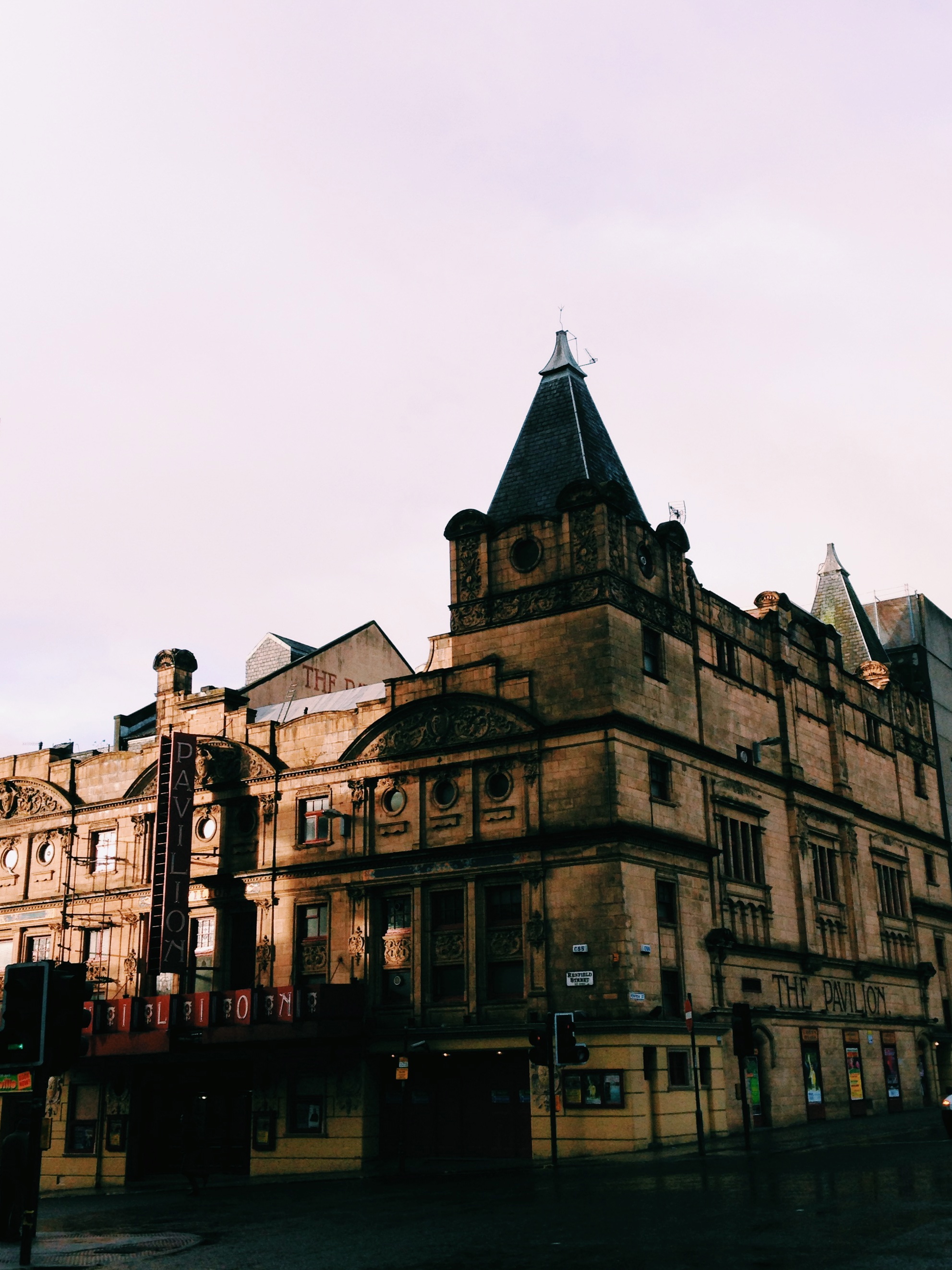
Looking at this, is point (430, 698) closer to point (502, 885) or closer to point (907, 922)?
point (502, 885)

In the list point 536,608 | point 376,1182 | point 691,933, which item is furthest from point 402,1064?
point 536,608

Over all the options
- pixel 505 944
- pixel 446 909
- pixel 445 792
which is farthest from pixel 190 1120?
pixel 445 792

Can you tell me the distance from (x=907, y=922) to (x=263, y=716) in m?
30.2

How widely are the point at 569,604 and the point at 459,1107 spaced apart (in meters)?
16.0

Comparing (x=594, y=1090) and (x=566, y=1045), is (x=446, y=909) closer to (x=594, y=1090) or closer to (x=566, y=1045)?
(x=594, y=1090)

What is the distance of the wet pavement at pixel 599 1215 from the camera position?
15.9 meters

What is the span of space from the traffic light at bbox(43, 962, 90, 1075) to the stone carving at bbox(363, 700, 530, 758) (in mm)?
22678

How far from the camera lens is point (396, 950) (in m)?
40.9

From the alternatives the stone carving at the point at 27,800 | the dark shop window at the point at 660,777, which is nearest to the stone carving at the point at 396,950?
the dark shop window at the point at 660,777

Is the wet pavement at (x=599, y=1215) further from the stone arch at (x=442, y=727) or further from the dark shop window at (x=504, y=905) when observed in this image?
the stone arch at (x=442, y=727)

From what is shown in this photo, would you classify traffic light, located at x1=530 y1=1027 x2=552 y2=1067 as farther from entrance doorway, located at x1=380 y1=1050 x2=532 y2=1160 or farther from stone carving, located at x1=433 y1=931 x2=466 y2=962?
stone carving, located at x1=433 y1=931 x2=466 y2=962

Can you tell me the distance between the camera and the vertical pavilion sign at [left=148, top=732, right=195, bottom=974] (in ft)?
139

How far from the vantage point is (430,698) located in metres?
41.3

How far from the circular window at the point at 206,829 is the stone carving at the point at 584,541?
1698cm
